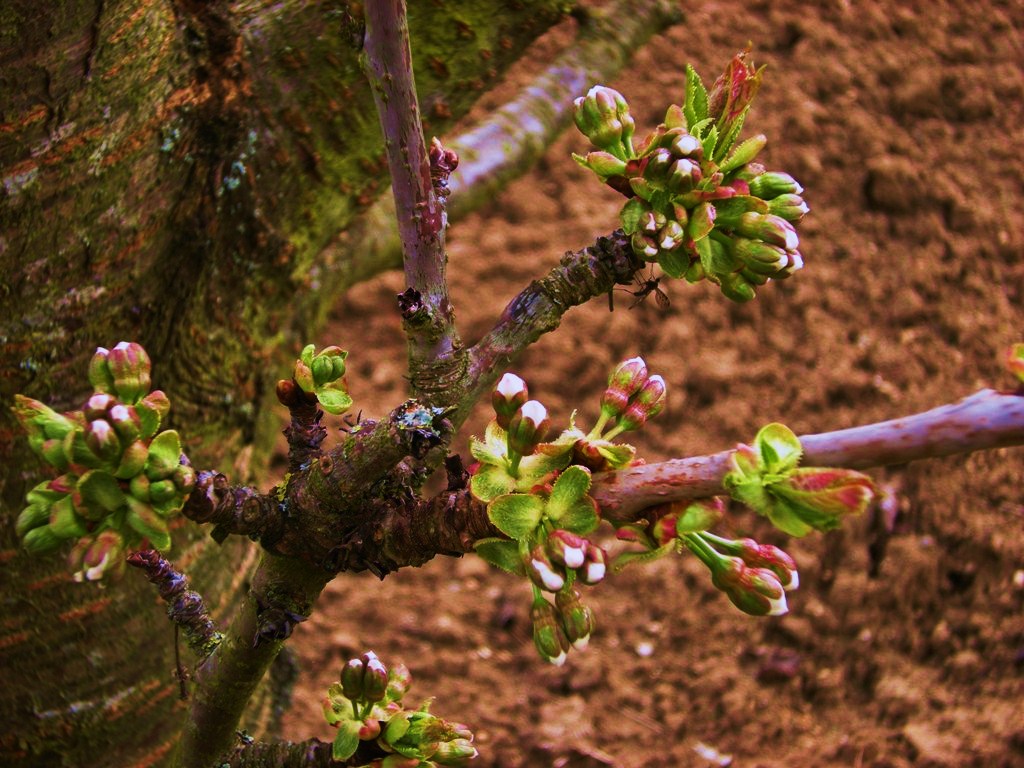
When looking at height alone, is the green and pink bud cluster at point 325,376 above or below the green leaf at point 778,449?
below

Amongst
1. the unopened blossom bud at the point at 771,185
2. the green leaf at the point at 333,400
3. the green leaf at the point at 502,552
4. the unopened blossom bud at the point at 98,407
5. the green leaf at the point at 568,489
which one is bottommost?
the green leaf at the point at 502,552

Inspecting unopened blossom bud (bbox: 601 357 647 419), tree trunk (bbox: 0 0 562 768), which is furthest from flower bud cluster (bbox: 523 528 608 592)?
tree trunk (bbox: 0 0 562 768)

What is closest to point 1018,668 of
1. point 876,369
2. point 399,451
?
point 876,369

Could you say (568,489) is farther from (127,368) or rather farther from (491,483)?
(127,368)

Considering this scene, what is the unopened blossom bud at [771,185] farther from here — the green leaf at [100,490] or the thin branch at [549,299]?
the green leaf at [100,490]

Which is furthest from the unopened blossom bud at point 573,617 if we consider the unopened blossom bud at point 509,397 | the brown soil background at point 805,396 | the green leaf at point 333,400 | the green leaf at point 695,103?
the brown soil background at point 805,396

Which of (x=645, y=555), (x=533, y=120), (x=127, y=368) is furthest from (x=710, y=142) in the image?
(x=533, y=120)

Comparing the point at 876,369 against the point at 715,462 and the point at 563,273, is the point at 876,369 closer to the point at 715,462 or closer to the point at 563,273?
the point at 563,273
